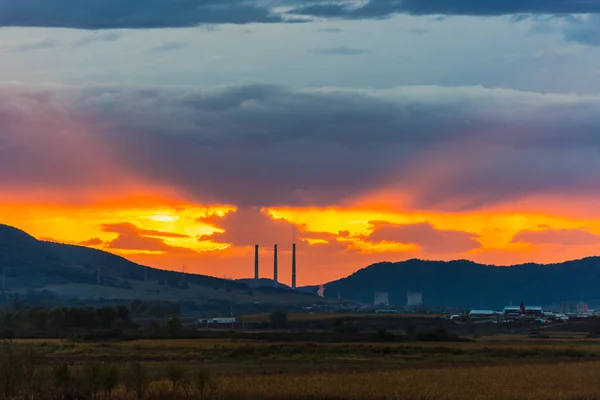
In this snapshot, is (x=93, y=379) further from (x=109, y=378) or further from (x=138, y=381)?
(x=138, y=381)

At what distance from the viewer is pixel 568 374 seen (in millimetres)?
92500

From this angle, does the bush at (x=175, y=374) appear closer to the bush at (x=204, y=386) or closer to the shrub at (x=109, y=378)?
the bush at (x=204, y=386)

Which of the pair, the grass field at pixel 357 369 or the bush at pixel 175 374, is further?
the grass field at pixel 357 369

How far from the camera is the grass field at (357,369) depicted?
76.0 m

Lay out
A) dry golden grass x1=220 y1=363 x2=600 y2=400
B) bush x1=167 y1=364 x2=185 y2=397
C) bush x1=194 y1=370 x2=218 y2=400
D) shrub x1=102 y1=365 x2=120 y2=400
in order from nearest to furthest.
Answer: shrub x1=102 y1=365 x2=120 y2=400 → bush x1=194 y1=370 x2=218 y2=400 → bush x1=167 y1=364 x2=185 y2=397 → dry golden grass x1=220 y1=363 x2=600 y2=400

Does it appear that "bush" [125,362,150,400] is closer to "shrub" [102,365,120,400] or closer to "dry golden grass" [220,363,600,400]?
"shrub" [102,365,120,400]

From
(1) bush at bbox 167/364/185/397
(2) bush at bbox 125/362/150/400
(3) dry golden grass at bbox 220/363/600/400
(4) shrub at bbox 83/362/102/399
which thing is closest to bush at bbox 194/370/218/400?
(3) dry golden grass at bbox 220/363/600/400

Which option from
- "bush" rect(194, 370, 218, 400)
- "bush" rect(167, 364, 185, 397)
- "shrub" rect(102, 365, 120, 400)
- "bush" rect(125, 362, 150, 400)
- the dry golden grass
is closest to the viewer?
"shrub" rect(102, 365, 120, 400)

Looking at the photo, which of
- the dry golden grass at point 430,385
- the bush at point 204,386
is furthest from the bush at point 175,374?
the dry golden grass at point 430,385

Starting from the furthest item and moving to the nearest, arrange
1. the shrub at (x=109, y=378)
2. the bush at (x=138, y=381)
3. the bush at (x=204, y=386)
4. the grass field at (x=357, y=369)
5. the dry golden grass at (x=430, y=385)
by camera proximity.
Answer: the grass field at (x=357, y=369)
the dry golden grass at (x=430, y=385)
the bush at (x=138, y=381)
the bush at (x=204, y=386)
the shrub at (x=109, y=378)

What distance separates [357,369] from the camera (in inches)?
3890

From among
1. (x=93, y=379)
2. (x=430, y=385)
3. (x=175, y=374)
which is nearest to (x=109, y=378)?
(x=93, y=379)

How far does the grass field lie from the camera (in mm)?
76000

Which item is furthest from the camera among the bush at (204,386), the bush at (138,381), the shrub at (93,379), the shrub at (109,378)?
the bush at (138,381)
